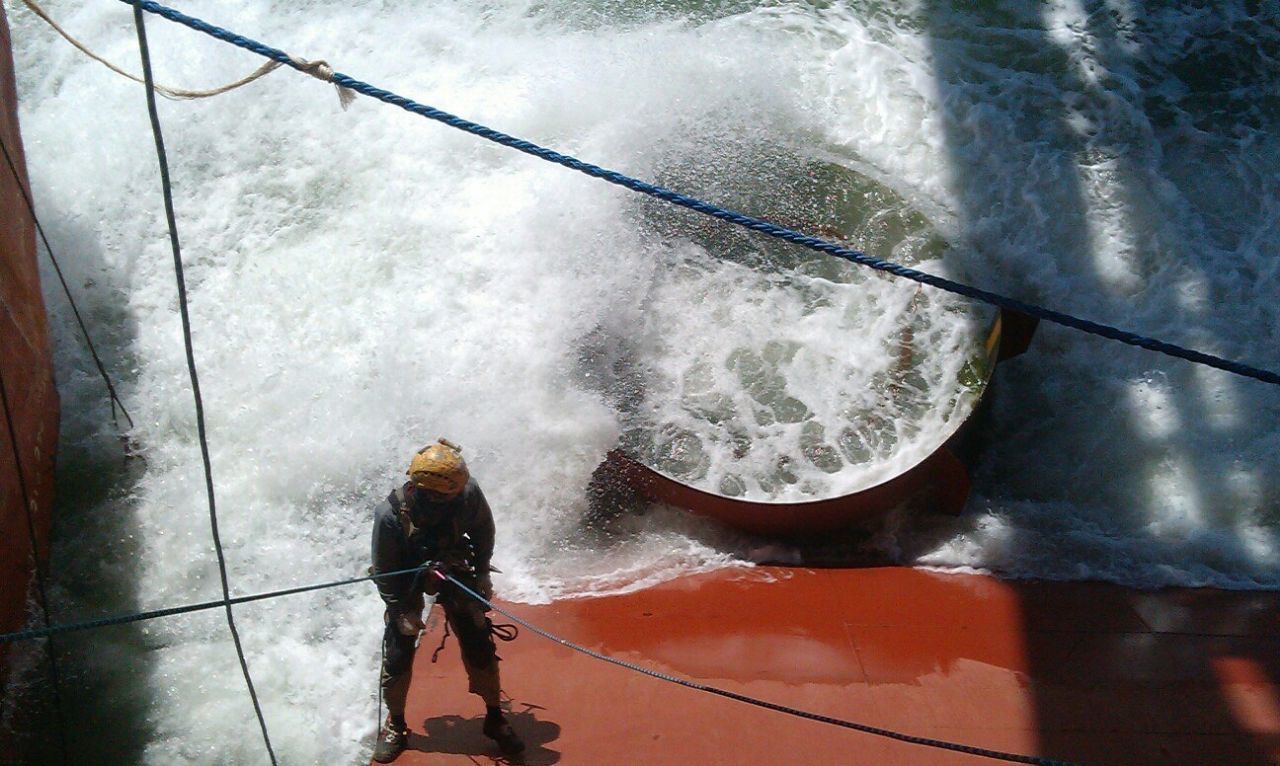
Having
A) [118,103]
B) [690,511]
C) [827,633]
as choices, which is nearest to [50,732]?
[690,511]

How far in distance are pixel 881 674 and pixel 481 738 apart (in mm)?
1681

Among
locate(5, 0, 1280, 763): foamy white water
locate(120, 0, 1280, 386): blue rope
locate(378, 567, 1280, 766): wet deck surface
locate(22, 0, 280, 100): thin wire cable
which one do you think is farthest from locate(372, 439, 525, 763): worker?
locate(22, 0, 280, 100): thin wire cable

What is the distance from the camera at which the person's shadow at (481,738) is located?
3.79 metres

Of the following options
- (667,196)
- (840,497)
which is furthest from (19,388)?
(840,497)

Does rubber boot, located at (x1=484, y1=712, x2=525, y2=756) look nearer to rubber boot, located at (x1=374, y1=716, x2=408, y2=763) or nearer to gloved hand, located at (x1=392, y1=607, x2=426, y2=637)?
rubber boot, located at (x1=374, y1=716, x2=408, y2=763)

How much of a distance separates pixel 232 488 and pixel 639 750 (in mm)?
3056

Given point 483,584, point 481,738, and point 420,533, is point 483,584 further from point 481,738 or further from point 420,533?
point 481,738

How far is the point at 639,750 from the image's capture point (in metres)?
3.80

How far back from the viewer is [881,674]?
414 cm

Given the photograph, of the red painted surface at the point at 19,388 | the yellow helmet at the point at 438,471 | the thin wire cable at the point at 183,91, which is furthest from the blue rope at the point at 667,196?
the red painted surface at the point at 19,388

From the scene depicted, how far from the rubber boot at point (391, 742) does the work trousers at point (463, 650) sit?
A: 0.40ft

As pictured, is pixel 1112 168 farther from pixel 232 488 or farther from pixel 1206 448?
pixel 232 488

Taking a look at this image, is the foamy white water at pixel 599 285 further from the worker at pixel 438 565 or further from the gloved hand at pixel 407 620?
the gloved hand at pixel 407 620

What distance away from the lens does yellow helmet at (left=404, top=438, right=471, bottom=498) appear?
10.9ft
